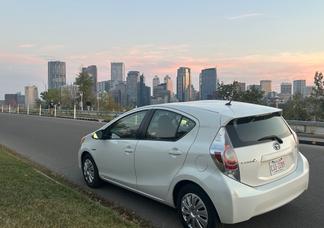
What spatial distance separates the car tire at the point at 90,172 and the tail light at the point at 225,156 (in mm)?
3303

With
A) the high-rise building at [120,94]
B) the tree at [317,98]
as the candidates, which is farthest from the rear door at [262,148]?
the high-rise building at [120,94]

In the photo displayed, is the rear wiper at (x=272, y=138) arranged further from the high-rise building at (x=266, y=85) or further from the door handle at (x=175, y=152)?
the high-rise building at (x=266, y=85)

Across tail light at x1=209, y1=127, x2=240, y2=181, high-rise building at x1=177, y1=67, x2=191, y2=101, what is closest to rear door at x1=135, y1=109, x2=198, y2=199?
tail light at x1=209, y1=127, x2=240, y2=181

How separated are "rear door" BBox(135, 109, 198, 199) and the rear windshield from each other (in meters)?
0.52

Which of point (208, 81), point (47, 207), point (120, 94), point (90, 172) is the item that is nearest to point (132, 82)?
point (120, 94)

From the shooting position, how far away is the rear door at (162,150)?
19.5 ft

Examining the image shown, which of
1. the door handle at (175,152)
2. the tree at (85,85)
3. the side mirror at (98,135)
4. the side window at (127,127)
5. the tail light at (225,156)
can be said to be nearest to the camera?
the tail light at (225,156)

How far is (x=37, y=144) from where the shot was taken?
1595cm

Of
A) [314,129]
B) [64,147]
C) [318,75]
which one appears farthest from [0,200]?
[318,75]

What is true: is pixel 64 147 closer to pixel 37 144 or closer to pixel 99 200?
pixel 37 144

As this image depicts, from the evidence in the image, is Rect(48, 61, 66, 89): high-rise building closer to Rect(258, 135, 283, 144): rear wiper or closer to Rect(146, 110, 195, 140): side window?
Rect(146, 110, 195, 140): side window

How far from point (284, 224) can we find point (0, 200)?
401cm

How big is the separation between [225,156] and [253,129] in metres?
0.62

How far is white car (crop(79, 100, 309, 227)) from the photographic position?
5.31 m
